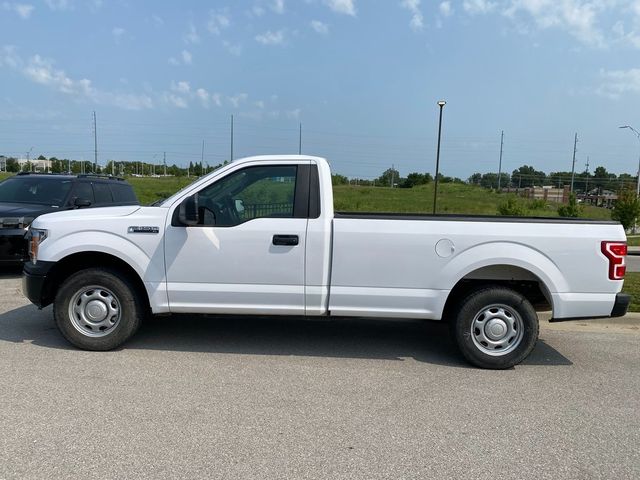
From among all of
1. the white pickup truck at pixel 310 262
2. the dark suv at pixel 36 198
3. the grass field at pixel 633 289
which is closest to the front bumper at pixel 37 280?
the white pickup truck at pixel 310 262

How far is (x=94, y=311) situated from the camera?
195 inches

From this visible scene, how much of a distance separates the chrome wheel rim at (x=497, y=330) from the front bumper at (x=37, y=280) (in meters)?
4.09

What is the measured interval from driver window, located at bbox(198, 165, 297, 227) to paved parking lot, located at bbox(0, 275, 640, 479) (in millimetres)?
1375

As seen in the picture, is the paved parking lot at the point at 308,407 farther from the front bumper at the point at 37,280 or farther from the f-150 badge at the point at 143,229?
the f-150 badge at the point at 143,229

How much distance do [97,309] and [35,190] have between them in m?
5.62

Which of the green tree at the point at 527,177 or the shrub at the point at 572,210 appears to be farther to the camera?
the green tree at the point at 527,177

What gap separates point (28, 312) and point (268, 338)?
126 inches

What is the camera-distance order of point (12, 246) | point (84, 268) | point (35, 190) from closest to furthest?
point (84, 268), point (12, 246), point (35, 190)

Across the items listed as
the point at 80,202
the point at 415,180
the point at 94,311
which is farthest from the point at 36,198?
the point at 415,180

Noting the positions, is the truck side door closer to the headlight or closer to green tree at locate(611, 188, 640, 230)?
the headlight

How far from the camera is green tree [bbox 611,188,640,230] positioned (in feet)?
87.5

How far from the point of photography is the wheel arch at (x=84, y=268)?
5027mm

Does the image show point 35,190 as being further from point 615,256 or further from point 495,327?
point 615,256

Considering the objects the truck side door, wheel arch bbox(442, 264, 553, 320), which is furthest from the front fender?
wheel arch bbox(442, 264, 553, 320)
